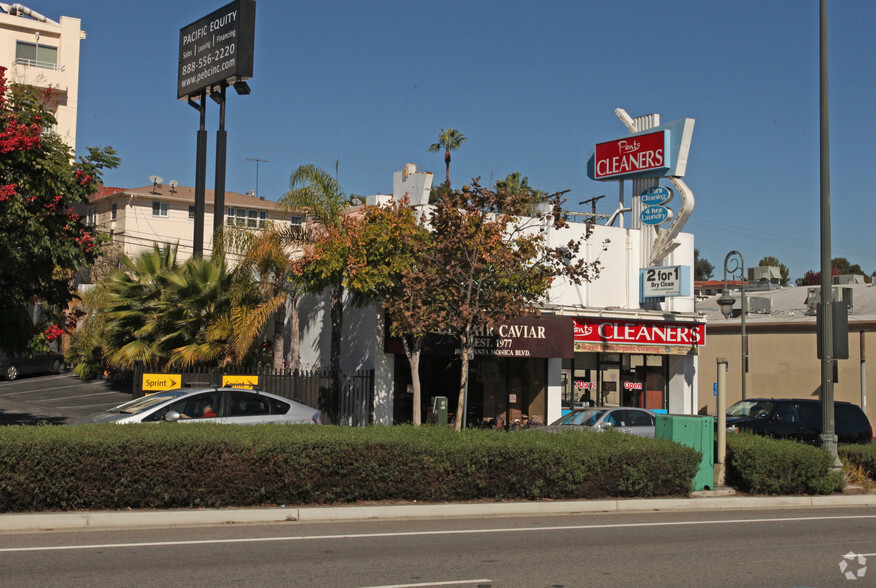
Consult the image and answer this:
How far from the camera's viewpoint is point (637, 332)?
90.7 ft

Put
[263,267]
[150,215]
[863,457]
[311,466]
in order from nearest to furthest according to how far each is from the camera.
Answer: [311,466], [863,457], [263,267], [150,215]

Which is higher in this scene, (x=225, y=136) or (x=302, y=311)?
(x=225, y=136)

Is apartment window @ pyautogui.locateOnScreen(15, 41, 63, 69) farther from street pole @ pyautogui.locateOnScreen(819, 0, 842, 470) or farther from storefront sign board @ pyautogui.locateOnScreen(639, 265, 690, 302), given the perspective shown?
street pole @ pyautogui.locateOnScreen(819, 0, 842, 470)

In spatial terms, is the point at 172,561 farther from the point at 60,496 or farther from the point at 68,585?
the point at 60,496

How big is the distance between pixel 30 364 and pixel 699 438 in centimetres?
2974

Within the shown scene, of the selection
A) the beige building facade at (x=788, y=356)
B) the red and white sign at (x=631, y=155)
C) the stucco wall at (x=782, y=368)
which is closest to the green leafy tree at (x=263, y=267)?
the red and white sign at (x=631, y=155)

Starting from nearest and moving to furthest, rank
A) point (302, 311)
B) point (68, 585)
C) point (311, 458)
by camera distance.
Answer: point (68, 585) < point (311, 458) < point (302, 311)

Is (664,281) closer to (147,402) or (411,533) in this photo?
(147,402)

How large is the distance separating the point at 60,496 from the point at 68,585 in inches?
149

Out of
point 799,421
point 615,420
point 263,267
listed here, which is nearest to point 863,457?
point 615,420

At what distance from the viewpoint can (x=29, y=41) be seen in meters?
40.9

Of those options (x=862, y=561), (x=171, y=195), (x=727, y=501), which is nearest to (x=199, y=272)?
(x=727, y=501)

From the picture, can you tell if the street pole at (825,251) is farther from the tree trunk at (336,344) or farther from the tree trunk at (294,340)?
the tree trunk at (294,340)

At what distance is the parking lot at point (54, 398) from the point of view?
24672 mm
